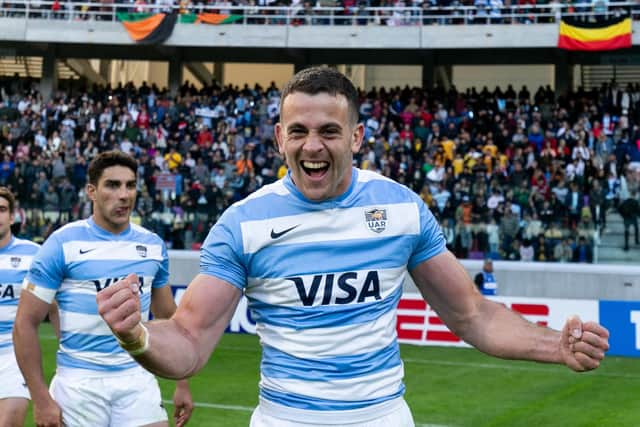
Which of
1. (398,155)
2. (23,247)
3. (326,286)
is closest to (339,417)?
(326,286)

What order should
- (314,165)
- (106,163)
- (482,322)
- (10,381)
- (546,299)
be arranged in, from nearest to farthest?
(314,165)
(482,322)
(106,163)
(10,381)
(546,299)

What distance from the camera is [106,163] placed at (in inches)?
244

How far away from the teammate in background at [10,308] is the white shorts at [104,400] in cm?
154

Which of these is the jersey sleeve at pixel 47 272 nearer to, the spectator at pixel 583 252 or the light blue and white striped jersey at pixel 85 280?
the light blue and white striped jersey at pixel 85 280

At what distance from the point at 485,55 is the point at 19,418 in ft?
98.8

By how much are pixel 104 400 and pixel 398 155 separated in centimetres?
1974

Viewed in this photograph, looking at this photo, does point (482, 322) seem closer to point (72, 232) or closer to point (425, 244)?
point (425, 244)

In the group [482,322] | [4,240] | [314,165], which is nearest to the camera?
[314,165]

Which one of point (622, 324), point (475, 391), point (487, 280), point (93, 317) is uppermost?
→ point (93, 317)

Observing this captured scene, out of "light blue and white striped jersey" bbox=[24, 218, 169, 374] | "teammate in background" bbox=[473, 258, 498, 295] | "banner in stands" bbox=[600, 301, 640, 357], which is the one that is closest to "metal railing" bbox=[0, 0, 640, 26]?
"teammate in background" bbox=[473, 258, 498, 295]

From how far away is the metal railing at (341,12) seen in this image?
30359 millimetres

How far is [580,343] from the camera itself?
11.8 feet

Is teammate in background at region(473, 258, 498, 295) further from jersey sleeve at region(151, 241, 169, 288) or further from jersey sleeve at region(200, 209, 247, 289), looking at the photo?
jersey sleeve at region(200, 209, 247, 289)

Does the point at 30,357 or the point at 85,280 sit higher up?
the point at 85,280
